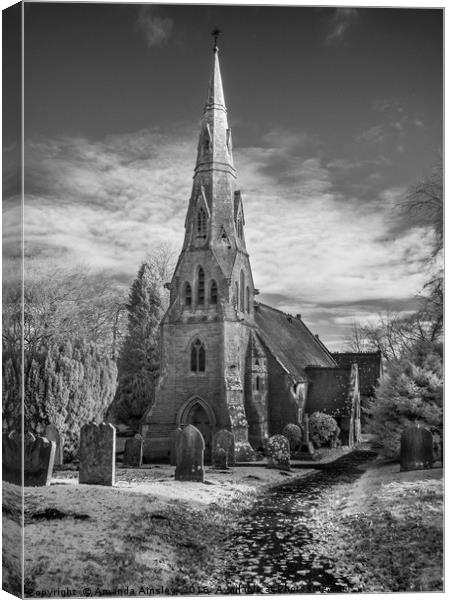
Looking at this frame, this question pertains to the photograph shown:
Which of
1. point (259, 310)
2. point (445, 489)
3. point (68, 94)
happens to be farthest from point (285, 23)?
point (259, 310)

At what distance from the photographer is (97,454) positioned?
1037 cm

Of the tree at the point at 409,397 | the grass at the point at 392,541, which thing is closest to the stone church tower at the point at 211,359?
the tree at the point at 409,397

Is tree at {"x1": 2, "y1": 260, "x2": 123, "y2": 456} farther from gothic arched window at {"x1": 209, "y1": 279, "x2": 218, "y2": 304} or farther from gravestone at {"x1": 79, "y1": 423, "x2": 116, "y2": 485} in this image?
gothic arched window at {"x1": 209, "y1": 279, "x2": 218, "y2": 304}

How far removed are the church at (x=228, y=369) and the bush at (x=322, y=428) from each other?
0.50 meters

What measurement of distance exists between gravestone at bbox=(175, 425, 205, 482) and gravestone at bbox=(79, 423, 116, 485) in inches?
113

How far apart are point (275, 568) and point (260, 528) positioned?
1669 millimetres

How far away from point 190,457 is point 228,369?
8.31 m

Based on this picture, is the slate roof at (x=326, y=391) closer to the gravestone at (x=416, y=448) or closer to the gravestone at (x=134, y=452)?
the gravestone at (x=134, y=452)

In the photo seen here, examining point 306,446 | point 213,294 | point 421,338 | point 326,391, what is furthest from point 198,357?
point 421,338

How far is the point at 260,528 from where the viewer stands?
9.15m

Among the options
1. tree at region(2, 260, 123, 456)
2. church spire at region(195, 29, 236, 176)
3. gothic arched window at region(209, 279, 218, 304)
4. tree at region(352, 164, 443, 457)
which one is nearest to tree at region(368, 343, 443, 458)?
tree at region(352, 164, 443, 457)

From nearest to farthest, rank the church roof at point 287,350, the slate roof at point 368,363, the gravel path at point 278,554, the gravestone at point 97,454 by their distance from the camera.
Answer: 1. the gravel path at point 278,554
2. the gravestone at point 97,454
3. the slate roof at point 368,363
4. the church roof at point 287,350

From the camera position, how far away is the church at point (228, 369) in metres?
18.9

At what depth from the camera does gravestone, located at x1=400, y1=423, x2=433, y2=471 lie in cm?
892
